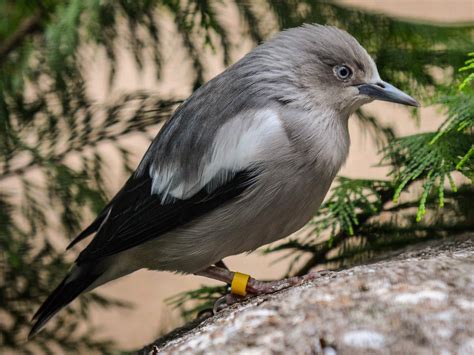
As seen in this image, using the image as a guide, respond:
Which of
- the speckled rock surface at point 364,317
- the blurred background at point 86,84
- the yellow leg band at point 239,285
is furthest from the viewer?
the blurred background at point 86,84

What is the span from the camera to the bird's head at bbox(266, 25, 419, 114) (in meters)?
2.19

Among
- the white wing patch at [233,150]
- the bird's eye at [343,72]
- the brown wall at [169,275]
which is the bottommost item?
the brown wall at [169,275]

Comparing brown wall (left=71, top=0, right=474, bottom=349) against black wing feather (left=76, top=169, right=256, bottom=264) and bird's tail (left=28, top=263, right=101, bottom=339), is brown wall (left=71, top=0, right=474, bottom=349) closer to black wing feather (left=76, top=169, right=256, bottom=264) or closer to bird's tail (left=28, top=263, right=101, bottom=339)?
bird's tail (left=28, top=263, right=101, bottom=339)

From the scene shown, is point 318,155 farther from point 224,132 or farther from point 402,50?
point 402,50

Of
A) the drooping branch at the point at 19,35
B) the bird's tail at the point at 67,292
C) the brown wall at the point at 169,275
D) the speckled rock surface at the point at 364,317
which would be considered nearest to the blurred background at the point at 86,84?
the drooping branch at the point at 19,35

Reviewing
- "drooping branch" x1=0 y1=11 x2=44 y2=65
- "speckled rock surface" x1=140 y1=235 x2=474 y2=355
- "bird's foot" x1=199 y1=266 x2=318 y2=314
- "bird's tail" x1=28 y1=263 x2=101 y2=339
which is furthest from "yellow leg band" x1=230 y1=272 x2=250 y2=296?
"drooping branch" x1=0 y1=11 x2=44 y2=65

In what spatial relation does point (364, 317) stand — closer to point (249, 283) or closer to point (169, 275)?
point (249, 283)

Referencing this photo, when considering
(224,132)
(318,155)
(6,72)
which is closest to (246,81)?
(224,132)

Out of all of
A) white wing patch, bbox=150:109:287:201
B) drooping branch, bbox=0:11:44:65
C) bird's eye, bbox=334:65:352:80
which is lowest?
white wing patch, bbox=150:109:287:201

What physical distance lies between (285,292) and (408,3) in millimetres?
3997

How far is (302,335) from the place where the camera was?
1.61 m

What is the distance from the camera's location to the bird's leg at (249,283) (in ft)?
6.94

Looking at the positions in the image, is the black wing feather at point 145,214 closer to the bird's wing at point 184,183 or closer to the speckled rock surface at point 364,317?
the bird's wing at point 184,183

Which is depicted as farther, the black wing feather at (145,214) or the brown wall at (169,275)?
the brown wall at (169,275)
